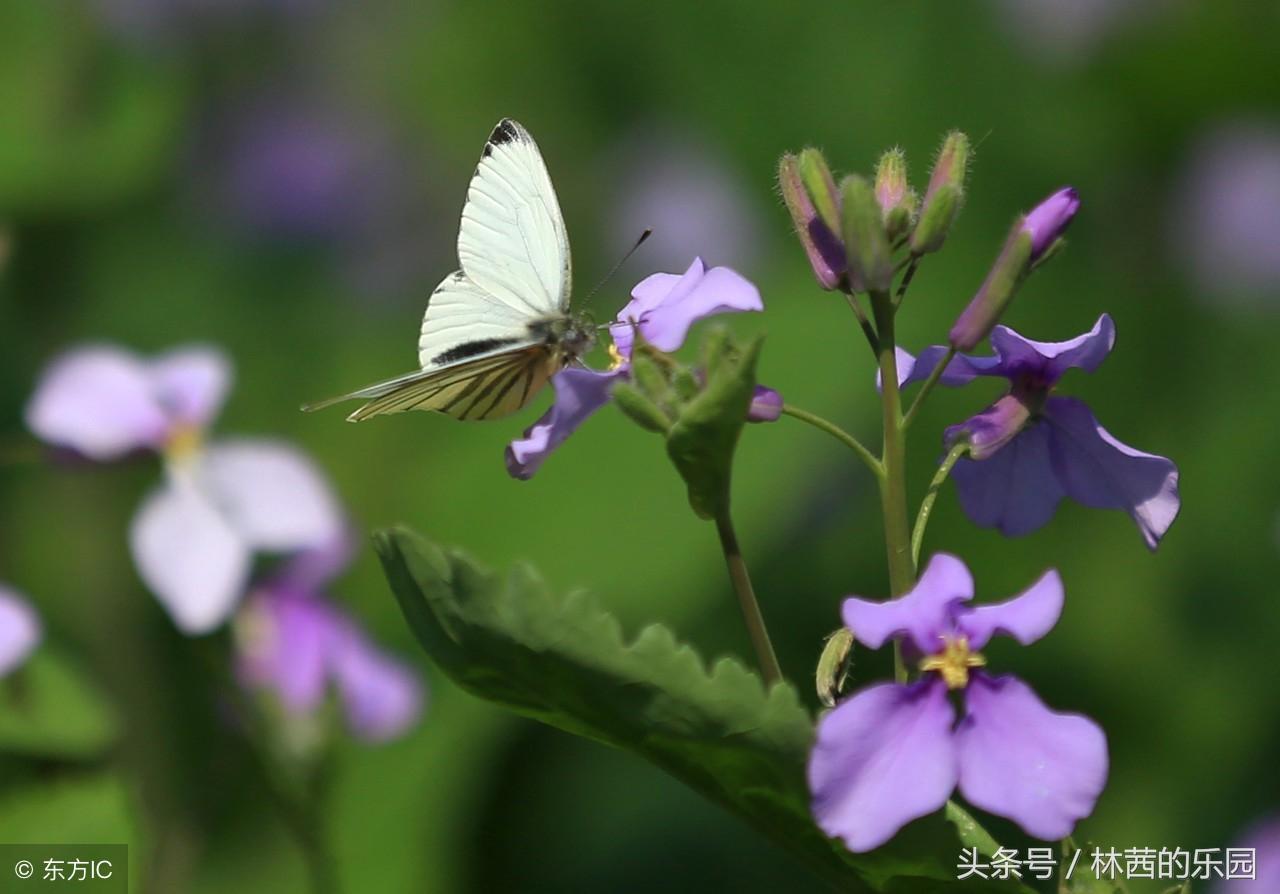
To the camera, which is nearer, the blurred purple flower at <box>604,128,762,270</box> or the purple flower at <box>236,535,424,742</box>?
the purple flower at <box>236,535,424,742</box>

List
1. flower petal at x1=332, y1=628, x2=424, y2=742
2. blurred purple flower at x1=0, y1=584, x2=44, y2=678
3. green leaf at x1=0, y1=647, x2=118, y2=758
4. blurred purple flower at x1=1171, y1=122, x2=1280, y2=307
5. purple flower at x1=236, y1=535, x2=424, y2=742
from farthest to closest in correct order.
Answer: blurred purple flower at x1=1171, y1=122, x2=1280, y2=307 < flower petal at x1=332, y1=628, x2=424, y2=742 < purple flower at x1=236, y1=535, x2=424, y2=742 < green leaf at x1=0, y1=647, x2=118, y2=758 < blurred purple flower at x1=0, y1=584, x2=44, y2=678

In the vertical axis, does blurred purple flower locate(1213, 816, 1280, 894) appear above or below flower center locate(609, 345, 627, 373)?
below

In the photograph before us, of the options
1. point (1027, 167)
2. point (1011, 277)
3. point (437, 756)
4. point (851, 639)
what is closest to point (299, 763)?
point (437, 756)

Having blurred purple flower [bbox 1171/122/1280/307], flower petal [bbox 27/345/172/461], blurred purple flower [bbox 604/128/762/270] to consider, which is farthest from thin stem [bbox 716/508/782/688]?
blurred purple flower [bbox 604/128/762/270]

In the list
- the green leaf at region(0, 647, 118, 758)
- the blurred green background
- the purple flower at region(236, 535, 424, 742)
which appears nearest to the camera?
the green leaf at region(0, 647, 118, 758)

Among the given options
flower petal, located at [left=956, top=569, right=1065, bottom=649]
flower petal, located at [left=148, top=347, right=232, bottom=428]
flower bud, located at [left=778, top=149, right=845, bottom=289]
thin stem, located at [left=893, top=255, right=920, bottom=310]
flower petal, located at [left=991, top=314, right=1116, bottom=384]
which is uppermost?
flower bud, located at [left=778, top=149, right=845, bottom=289]

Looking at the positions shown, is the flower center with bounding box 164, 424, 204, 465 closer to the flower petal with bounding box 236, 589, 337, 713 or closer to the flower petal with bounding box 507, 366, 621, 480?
the flower petal with bounding box 236, 589, 337, 713

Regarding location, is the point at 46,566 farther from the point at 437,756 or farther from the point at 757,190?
the point at 757,190
